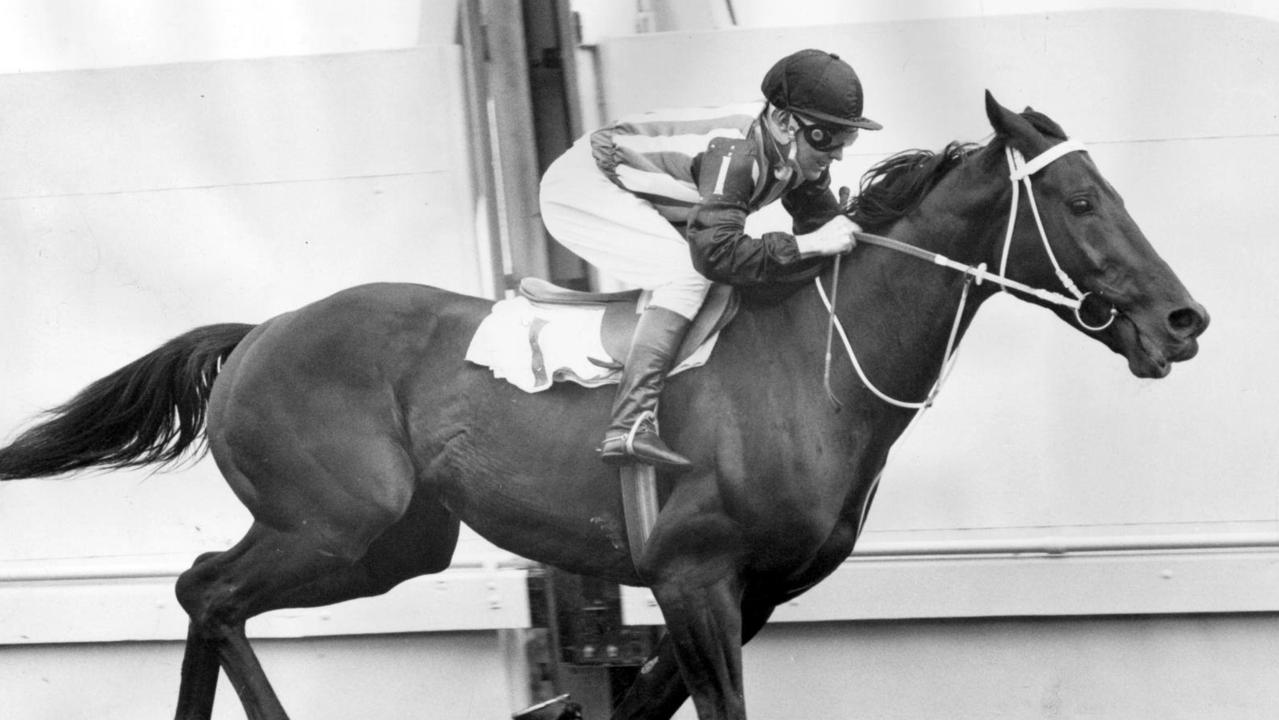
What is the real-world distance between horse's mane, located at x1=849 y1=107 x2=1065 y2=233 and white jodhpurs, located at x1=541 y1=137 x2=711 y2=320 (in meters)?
0.45

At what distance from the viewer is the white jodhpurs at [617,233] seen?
12.5 feet

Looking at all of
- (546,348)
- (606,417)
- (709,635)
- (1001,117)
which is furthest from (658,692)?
(1001,117)

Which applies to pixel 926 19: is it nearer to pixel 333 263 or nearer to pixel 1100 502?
pixel 1100 502

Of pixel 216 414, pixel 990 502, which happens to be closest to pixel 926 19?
pixel 990 502

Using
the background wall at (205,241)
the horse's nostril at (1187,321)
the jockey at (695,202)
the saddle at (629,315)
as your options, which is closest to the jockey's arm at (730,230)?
the jockey at (695,202)

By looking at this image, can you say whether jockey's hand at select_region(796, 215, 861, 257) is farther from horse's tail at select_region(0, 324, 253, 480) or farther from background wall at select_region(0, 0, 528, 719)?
horse's tail at select_region(0, 324, 253, 480)

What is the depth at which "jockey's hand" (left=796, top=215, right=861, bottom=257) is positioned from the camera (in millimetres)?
3745

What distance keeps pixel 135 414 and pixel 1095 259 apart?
108 inches

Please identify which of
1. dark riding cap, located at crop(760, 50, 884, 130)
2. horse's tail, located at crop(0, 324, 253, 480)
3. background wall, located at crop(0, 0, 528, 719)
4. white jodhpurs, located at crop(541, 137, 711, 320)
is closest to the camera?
dark riding cap, located at crop(760, 50, 884, 130)

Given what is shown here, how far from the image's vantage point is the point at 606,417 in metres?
3.89

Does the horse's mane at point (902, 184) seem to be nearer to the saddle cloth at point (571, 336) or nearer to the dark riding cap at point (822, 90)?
the dark riding cap at point (822, 90)

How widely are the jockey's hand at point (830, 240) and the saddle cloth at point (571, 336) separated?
0.77 feet

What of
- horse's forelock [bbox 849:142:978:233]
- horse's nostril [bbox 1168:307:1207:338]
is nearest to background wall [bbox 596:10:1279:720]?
horse's forelock [bbox 849:142:978:233]

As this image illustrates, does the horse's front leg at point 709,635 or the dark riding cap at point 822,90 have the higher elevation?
the dark riding cap at point 822,90
